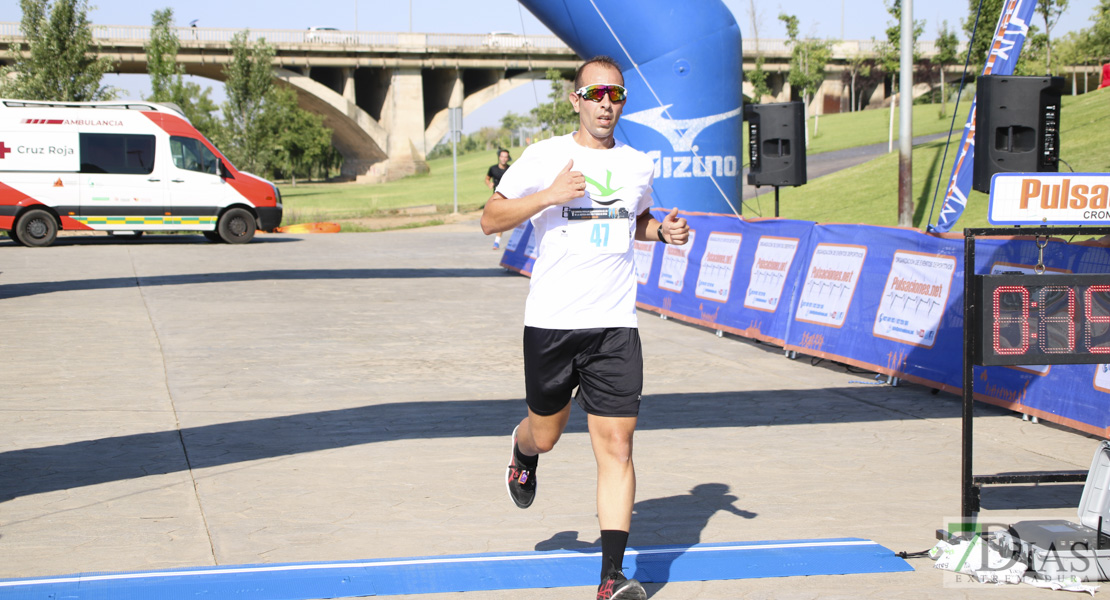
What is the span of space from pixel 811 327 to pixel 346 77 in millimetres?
64237

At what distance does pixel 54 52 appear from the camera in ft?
101

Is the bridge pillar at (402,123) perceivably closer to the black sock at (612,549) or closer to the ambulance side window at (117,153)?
the ambulance side window at (117,153)

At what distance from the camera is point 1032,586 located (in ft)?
13.2

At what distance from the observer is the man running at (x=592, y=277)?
388 cm

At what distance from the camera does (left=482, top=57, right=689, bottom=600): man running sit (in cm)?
388

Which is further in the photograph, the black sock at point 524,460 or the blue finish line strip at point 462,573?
the black sock at point 524,460

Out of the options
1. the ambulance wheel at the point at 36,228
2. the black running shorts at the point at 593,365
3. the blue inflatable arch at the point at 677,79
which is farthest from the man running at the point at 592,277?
the ambulance wheel at the point at 36,228

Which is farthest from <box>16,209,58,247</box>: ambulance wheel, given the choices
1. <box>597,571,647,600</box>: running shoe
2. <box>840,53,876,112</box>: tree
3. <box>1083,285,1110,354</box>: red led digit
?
<box>840,53,876,112</box>: tree

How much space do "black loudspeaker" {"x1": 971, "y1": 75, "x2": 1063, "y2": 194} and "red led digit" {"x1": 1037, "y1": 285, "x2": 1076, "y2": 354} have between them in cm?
686

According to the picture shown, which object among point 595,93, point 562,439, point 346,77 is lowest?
point 562,439

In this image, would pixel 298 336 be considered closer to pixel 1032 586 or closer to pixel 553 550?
pixel 553 550

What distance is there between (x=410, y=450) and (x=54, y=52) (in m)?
29.7

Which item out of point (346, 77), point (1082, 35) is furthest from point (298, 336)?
point (346, 77)

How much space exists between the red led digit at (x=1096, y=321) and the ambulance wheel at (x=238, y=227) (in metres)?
Result: 21.4
